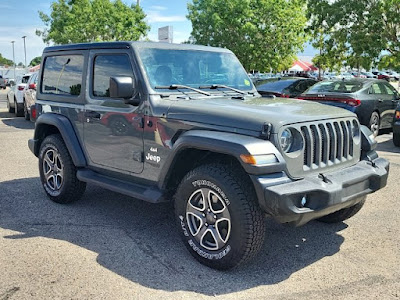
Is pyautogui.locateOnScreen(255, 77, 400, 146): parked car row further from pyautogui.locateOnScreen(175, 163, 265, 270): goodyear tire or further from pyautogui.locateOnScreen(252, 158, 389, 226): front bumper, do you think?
pyautogui.locateOnScreen(175, 163, 265, 270): goodyear tire

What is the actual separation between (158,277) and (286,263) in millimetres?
1134

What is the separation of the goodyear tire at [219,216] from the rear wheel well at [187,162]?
0.12m

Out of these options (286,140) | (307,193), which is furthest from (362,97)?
(307,193)

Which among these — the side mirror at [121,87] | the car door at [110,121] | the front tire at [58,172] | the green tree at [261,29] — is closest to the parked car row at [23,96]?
the front tire at [58,172]

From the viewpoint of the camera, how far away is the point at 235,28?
78.4ft

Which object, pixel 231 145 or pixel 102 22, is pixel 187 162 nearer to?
pixel 231 145

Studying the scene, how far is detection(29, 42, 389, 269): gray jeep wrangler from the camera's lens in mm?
3369

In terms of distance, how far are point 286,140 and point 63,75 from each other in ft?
10.2

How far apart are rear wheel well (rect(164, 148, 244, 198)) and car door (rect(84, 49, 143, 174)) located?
0.42 meters

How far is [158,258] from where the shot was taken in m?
3.88

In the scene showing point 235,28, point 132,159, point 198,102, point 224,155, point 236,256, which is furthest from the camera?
point 235,28

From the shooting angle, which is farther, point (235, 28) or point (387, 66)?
point (235, 28)

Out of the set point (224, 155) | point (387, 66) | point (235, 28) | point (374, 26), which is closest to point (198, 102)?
point (224, 155)

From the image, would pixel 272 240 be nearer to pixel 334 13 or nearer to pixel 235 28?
pixel 334 13
